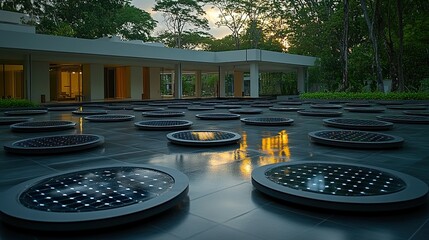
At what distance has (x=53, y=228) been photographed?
112 inches

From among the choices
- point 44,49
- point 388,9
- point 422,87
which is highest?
point 388,9

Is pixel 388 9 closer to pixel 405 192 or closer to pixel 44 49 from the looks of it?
pixel 44 49

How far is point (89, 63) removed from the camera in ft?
93.5

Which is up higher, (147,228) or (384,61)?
(384,61)

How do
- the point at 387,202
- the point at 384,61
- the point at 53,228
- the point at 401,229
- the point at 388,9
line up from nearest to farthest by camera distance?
the point at 53,228 → the point at 401,229 → the point at 387,202 → the point at 388,9 → the point at 384,61

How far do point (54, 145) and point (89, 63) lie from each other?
23.5 m

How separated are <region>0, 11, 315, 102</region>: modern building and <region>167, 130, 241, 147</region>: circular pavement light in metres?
16.4

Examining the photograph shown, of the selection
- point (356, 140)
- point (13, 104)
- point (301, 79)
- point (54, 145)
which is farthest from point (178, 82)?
point (356, 140)

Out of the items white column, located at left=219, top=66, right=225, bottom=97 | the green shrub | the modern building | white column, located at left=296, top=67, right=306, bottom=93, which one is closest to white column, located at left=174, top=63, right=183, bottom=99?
the modern building

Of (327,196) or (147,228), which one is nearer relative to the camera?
(147,228)

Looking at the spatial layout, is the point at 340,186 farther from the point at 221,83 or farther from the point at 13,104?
the point at 221,83

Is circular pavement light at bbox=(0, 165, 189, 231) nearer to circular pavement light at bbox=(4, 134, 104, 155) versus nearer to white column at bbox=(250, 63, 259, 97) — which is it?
circular pavement light at bbox=(4, 134, 104, 155)

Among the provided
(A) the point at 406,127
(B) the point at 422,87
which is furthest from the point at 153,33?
(A) the point at 406,127

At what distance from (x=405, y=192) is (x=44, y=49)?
21.9 m
